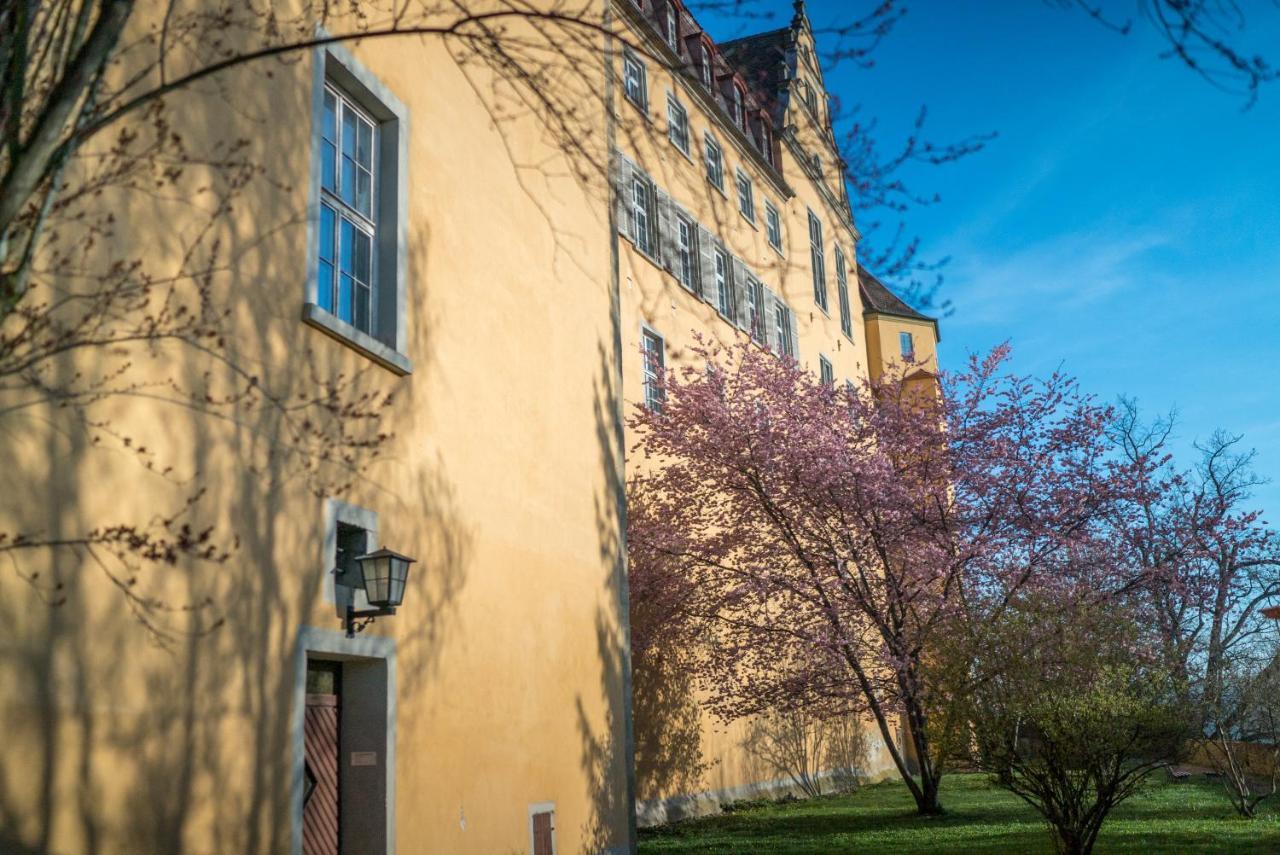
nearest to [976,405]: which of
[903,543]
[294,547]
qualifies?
[903,543]

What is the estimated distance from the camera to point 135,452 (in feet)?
17.8

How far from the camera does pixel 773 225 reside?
2458 centimetres

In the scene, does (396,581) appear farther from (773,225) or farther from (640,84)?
(773,225)

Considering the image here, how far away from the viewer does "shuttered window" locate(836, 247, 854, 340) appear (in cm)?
2859

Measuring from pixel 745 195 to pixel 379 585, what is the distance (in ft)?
57.9

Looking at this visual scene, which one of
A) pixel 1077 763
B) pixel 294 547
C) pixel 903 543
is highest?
pixel 903 543

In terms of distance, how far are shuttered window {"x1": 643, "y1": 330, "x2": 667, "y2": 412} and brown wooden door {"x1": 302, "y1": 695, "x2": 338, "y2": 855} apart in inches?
438

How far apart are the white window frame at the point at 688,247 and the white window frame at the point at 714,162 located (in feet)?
5.74

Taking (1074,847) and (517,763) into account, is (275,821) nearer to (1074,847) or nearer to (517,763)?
(517,763)

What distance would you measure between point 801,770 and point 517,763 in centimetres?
1399

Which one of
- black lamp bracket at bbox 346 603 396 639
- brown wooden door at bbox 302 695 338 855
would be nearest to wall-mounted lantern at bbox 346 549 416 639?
black lamp bracket at bbox 346 603 396 639

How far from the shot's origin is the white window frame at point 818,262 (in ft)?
87.3

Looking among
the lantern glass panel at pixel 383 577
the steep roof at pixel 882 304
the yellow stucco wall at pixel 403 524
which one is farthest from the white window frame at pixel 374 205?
the steep roof at pixel 882 304

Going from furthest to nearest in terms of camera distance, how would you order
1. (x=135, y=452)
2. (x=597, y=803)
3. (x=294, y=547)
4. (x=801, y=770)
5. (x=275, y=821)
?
1. (x=801, y=770)
2. (x=597, y=803)
3. (x=294, y=547)
4. (x=275, y=821)
5. (x=135, y=452)
